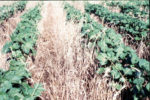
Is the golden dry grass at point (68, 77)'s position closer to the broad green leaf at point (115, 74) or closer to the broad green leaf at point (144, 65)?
the broad green leaf at point (115, 74)

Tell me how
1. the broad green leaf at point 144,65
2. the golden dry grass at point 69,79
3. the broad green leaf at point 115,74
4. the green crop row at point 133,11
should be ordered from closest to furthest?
the broad green leaf at point 144,65, the broad green leaf at point 115,74, the golden dry grass at point 69,79, the green crop row at point 133,11

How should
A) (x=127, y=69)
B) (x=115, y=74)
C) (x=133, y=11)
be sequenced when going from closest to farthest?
(x=127, y=69) < (x=115, y=74) < (x=133, y=11)

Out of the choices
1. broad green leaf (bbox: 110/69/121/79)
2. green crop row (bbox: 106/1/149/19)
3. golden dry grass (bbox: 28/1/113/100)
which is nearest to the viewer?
broad green leaf (bbox: 110/69/121/79)

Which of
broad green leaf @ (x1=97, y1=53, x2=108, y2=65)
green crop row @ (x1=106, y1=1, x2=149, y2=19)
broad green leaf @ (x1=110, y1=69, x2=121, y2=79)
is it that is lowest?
broad green leaf @ (x1=110, y1=69, x2=121, y2=79)

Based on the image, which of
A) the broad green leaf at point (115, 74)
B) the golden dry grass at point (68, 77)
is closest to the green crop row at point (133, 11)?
the golden dry grass at point (68, 77)

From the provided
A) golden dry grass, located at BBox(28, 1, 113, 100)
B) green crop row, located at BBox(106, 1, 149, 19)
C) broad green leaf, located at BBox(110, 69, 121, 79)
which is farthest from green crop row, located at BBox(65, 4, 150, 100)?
green crop row, located at BBox(106, 1, 149, 19)

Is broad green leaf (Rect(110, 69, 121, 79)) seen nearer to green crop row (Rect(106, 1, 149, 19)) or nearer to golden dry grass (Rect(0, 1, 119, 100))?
golden dry grass (Rect(0, 1, 119, 100))

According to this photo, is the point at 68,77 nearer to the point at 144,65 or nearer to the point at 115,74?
the point at 115,74

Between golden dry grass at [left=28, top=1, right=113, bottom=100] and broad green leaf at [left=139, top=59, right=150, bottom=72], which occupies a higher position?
broad green leaf at [left=139, top=59, right=150, bottom=72]

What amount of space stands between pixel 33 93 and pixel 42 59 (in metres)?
1.94

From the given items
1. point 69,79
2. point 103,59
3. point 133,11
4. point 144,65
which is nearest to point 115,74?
point 103,59

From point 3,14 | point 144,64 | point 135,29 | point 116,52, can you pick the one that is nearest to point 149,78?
point 144,64

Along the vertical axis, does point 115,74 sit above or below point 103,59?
below

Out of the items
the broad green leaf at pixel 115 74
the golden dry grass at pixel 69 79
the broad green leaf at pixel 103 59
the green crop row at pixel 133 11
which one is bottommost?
the golden dry grass at pixel 69 79
